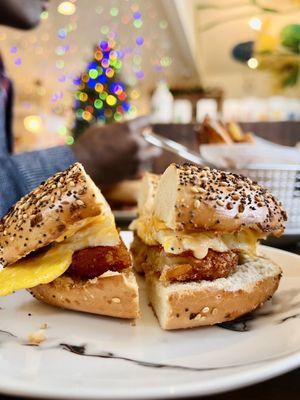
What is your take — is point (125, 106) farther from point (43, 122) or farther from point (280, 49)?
point (43, 122)

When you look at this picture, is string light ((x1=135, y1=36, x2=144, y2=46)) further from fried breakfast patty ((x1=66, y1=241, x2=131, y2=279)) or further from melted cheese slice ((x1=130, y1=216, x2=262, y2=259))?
fried breakfast patty ((x1=66, y1=241, x2=131, y2=279))

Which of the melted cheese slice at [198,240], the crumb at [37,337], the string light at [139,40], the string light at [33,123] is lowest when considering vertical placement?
the string light at [33,123]

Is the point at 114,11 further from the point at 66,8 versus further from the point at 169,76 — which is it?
the point at 169,76

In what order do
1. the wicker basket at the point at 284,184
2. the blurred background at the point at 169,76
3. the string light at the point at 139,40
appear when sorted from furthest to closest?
the string light at the point at 139,40
the blurred background at the point at 169,76
the wicker basket at the point at 284,184

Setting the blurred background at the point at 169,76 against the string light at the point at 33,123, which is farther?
the string light at the point at 33,123

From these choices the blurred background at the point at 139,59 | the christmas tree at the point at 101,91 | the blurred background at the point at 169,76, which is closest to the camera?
the blurred background at the point at 169,76

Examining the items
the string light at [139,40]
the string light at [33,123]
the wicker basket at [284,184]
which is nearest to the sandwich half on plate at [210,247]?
the wicker basket at [284,184]

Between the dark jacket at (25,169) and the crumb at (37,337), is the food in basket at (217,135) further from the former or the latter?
the crumb at (37,337)

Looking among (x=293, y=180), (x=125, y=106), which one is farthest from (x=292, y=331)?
(x=125, y=106)
